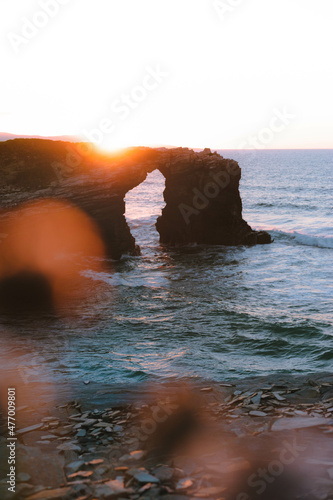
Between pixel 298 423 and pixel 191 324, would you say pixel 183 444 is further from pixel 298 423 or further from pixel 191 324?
pixel 191 324

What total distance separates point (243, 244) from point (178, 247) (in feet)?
16.5

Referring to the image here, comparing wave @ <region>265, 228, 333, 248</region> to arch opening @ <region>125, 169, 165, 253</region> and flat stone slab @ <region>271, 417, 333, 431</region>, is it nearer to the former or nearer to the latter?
arch opening @ <region>125, 169, 165, 253</region>

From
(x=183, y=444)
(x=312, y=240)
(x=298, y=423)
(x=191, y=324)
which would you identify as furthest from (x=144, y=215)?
(x=183, y=444)

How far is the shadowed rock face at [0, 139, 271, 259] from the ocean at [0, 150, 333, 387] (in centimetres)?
208

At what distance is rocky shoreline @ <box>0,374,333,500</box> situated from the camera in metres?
8.43

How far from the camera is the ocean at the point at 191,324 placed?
586 inches

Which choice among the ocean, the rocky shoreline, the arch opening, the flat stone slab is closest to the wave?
the ocean

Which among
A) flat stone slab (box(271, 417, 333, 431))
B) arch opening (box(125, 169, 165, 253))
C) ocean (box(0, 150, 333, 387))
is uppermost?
arch opening (box(125, 169, 165, 253))

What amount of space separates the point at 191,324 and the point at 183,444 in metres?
9.49

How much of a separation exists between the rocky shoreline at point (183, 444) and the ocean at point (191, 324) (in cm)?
169

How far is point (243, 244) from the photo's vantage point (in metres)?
37.8

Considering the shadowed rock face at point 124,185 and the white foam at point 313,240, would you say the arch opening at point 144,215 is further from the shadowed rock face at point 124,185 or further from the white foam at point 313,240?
the white foam at point 313,240

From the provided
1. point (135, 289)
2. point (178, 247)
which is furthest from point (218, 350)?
point (178, 247)

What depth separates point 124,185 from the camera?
32.4m
